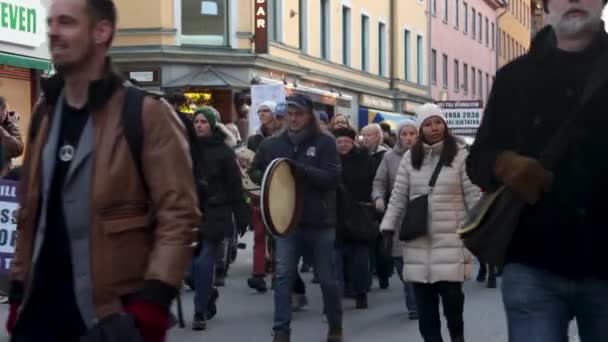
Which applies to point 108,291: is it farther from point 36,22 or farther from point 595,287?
point 36,22

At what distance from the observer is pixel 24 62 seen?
20.3 m

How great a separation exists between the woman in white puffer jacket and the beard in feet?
12.4

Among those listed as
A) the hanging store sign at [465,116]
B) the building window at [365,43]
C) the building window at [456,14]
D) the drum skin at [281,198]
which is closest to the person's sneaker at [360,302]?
the drum skin at [281,198]

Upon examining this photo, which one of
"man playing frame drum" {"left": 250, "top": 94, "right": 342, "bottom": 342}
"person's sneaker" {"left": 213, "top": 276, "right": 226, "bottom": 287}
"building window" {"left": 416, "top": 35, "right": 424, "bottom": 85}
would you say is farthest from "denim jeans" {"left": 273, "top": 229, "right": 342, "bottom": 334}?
"building window" {"left": 416, "top": 35, "right": 424, "bottom": 85}

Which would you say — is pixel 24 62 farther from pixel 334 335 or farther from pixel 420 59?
Answer: pixel 420 59

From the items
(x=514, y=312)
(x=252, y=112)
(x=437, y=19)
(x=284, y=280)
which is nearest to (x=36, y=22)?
(x=252, y=112)

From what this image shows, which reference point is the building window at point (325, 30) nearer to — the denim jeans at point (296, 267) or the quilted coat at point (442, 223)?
the denim jeans at point (296, 267)

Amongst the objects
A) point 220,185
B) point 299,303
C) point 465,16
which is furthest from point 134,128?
point 465,16

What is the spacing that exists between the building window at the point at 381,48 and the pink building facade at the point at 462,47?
20.3 ft

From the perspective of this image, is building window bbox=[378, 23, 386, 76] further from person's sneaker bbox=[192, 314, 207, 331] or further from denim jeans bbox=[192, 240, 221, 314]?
person's sneaker bbox=[192, 314, 207, 331]

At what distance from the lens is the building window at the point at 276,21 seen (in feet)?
110

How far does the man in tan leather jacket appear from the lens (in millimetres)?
3881

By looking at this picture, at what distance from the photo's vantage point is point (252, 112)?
2275 cm

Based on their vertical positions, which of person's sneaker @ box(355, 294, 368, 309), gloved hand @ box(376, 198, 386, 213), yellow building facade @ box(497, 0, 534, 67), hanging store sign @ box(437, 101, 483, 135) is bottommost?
person's sneaker @ box(355, 294, 368, 309)
